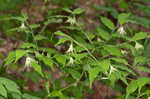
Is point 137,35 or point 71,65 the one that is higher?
point 137,35

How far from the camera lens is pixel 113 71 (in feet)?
6.19

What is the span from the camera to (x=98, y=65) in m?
1.77

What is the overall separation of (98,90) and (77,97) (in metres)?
2.63

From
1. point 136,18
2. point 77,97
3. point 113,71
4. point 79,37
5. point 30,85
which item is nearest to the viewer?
point 113,71

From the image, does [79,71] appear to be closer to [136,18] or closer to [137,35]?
[137,35]

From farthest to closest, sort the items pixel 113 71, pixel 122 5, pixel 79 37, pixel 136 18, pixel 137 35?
pixel 122 5, pixel 136 18, pixel 79 37, pixel 137 35, pixel 113 71

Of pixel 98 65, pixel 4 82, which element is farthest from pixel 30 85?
pixel 98 65

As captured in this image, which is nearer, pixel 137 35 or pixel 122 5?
pixel 137 35

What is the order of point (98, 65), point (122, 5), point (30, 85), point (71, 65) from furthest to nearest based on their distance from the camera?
point (30, 85) → point (122, 5) → point (71, 65) → point (98, 65)

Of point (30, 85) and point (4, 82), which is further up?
point (4, 82)

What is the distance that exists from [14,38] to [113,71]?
4392 mm

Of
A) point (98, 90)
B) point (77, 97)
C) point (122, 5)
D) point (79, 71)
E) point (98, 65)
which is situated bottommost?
point (98, 90)

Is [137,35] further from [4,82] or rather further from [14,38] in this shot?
[14,38]

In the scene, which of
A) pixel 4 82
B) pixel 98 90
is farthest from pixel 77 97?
pixel 98 90
